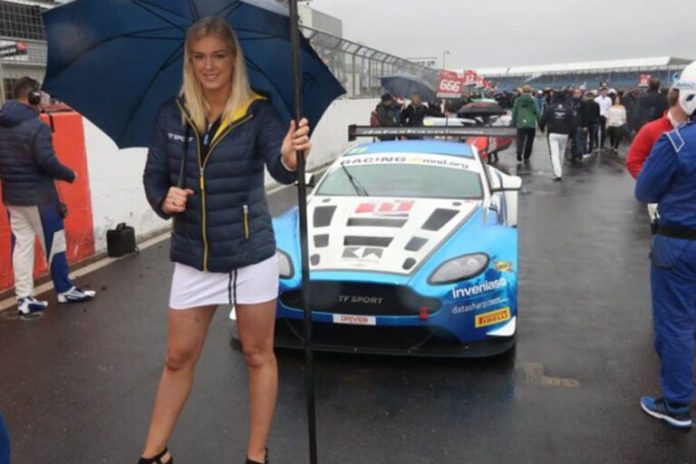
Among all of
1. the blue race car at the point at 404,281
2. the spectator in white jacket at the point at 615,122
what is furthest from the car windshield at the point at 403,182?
the spectator in white jacket at the point at 615,122

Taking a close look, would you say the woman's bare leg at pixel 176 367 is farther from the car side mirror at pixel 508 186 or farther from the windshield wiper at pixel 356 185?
the car side mirror at pixel 508 186

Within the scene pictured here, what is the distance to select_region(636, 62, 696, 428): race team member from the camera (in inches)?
122

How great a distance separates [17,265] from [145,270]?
153cm

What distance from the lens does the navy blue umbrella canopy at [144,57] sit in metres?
2.41

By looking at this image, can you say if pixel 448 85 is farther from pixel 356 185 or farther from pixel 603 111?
pixel 356 185

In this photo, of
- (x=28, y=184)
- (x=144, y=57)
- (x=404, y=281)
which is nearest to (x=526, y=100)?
(x=404, y=281)

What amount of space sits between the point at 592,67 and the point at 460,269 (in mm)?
109028

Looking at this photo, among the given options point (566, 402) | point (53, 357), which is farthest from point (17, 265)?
point (566, 402)

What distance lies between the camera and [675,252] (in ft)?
10.3

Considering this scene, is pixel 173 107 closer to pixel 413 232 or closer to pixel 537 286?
pixel 413 232

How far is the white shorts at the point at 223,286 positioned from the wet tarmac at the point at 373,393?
0.95 m

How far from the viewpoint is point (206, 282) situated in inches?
98.7

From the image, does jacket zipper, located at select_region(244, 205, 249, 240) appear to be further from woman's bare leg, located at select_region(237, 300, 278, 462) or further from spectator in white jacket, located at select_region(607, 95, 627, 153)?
spectator in white jacket, located at select_region(607, 95, 627, 153)

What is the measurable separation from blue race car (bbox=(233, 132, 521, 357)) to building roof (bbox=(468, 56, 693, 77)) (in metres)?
96.3
